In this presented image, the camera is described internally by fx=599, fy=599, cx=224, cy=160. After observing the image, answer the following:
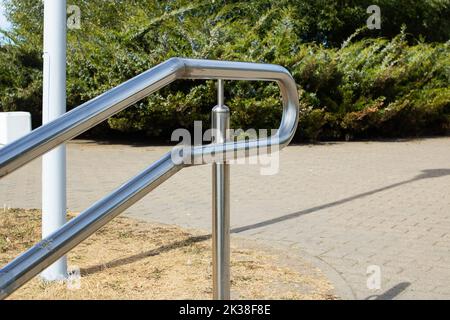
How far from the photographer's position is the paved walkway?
14.0 ft

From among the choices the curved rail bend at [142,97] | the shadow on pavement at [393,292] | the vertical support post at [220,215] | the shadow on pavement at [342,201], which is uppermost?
the curved rail bend at [142,97]

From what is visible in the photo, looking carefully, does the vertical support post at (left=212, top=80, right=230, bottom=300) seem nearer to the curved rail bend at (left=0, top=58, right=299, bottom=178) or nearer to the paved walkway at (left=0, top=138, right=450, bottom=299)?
the curved rail bend at (left=0, top=58, right=299, bottom=178)

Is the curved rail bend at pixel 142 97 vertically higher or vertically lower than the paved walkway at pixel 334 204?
higher

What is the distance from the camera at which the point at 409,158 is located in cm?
1070

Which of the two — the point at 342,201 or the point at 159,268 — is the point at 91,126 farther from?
the point at 342,201

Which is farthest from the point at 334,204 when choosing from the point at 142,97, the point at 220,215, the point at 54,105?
the point at 142,97

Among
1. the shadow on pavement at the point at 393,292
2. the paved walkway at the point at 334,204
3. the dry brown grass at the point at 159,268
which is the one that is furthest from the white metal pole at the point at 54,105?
the shadow on pavement at the point at 393,292

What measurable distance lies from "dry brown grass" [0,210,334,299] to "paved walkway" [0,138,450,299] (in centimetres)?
28

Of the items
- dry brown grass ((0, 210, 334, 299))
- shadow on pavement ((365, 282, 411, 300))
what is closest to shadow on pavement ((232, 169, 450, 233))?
dry brown grass ((0, 210, 334, 299))

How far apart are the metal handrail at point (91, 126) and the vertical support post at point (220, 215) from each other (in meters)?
0.12

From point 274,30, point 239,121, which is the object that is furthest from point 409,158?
point 274,30

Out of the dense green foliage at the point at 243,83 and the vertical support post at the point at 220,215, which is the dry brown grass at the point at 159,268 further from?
the dense green foliage at the point at 243,83

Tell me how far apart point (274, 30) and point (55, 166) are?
11.3 metres

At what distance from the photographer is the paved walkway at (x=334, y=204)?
426 cm
